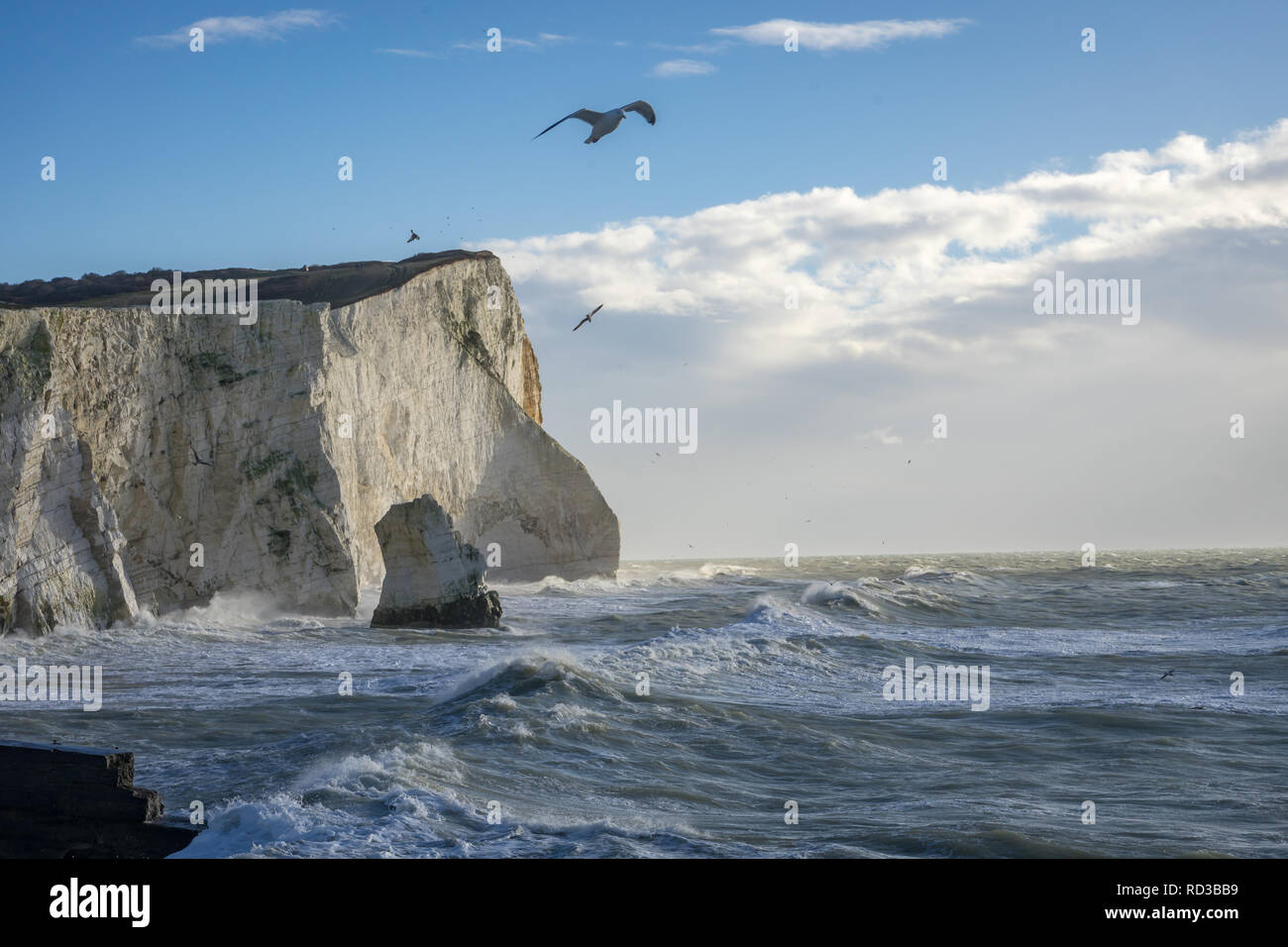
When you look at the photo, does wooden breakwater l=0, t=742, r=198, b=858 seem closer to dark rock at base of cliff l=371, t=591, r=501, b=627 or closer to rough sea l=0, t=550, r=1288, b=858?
rough sea l=0, t=550, r=1288, b=858

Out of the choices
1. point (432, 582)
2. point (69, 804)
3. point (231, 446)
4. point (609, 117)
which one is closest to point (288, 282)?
point (231, 446)

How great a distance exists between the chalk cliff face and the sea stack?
3.12 metres

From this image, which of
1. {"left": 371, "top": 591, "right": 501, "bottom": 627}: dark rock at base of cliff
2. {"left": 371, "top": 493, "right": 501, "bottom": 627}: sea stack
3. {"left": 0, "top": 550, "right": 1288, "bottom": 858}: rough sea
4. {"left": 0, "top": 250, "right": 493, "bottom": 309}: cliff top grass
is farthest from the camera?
{"left": 0, "top": 250, "right": 493, "bottom": 309}: cliff top grass

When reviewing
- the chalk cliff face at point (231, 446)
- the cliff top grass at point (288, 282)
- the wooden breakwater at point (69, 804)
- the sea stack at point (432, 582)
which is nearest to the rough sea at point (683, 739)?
the wooden breakwater at point (69, 804)

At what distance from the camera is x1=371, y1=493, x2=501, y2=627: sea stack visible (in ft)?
79.2

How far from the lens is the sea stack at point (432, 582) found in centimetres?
2412

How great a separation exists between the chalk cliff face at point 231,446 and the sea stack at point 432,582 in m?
3.12

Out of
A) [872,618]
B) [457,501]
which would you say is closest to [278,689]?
[872,618]

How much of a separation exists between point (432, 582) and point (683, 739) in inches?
526

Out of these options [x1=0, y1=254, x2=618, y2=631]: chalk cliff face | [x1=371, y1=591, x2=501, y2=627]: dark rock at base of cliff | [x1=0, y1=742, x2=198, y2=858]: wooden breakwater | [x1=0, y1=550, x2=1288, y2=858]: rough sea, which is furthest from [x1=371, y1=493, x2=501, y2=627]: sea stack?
[x1=0, y1=742, x2=198, y2=858]: wooden breakwater

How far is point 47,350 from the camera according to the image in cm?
2211

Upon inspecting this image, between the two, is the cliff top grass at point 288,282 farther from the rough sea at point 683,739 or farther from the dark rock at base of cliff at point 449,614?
the rough sea at point 683,739

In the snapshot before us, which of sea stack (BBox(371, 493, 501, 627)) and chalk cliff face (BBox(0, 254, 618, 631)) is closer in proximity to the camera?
chalk cliff face (BBox(0, 254, 618, 631))

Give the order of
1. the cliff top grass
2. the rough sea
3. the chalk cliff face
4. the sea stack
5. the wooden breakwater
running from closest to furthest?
the wooden breakwater, the rough sea, the chalk cliff face, the sea stack, the cliff top grass
